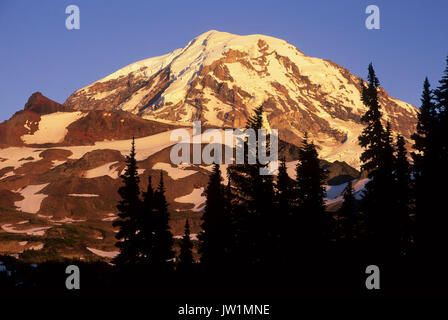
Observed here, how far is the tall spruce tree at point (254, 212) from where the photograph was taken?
1655 inches

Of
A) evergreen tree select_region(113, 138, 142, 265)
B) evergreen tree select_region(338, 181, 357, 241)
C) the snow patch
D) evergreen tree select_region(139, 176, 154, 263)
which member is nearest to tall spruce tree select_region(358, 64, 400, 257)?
evergreen tree select_region(338, 181, 357, 241)

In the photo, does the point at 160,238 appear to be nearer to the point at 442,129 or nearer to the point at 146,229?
the point at 146,229

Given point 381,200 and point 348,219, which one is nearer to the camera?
point 381,200

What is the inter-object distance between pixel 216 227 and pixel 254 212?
→ 21.9ft

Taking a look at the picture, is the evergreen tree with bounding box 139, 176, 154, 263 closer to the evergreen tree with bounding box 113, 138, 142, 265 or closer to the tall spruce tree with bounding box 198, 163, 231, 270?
the evergreen tree with bounding box 113, 138, 142, 265

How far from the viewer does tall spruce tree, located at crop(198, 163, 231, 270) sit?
153 feet

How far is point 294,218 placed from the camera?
47.2m

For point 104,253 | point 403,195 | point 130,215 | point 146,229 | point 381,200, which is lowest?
point 104,253

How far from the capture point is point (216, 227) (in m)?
48.8

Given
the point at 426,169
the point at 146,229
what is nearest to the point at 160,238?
the point at 146,229

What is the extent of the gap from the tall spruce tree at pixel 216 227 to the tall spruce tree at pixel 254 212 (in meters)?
3.10

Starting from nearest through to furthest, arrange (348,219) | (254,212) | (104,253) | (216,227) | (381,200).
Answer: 1. (254,212)
2. (381,200)
3. (216,227)
4. (348,219)
5. (104,253)
